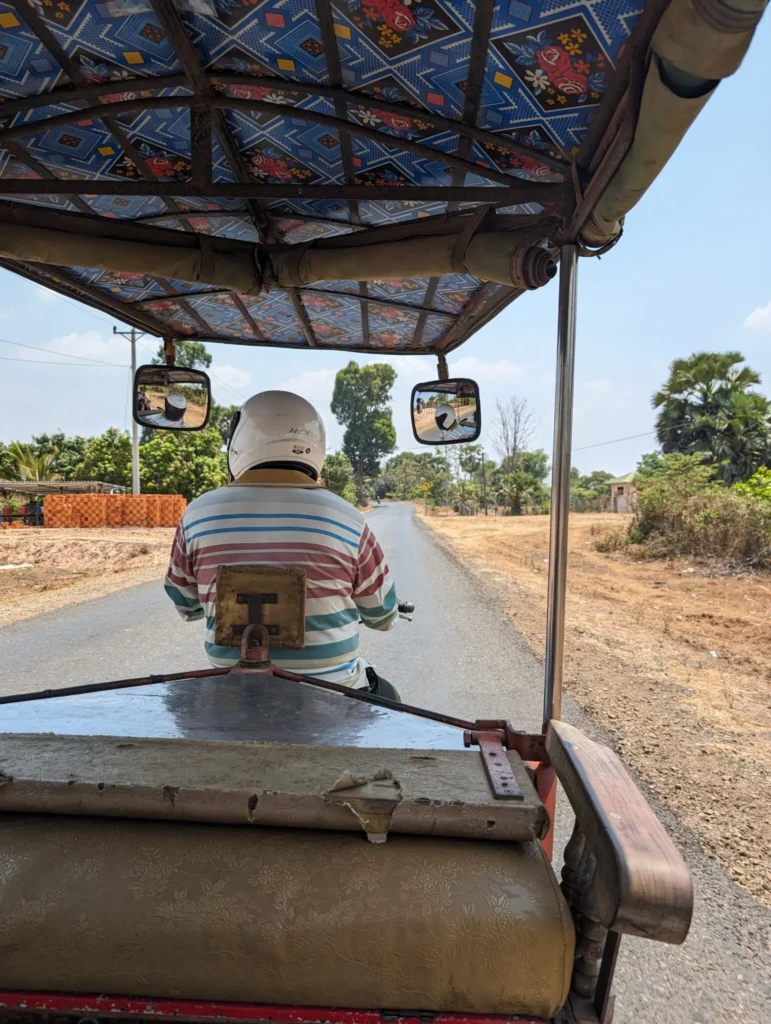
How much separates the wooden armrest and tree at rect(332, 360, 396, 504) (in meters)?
45.0

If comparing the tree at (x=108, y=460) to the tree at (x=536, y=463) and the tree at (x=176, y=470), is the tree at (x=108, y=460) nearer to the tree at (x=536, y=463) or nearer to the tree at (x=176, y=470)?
the tree at (x=176, y=470)

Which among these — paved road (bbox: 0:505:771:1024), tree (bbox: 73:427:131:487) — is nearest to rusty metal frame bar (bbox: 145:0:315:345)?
paved road (bbox: 0:505:771:1024)

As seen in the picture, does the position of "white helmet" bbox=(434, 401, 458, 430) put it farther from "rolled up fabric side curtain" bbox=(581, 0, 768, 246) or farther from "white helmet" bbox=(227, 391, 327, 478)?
"rolled up fabric side curtain" bbox=(581, 0, 768, 246)

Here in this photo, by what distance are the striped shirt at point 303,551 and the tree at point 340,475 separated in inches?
1640

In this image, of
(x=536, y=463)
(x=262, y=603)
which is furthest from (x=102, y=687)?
(x=536, y=463)

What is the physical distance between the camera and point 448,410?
3127 millimetres

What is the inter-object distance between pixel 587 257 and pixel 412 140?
675mm

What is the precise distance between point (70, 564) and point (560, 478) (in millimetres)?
16233

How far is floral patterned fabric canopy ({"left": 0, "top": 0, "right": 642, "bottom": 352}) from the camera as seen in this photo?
5.40 ft

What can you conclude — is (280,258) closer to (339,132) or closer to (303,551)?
(339,132)

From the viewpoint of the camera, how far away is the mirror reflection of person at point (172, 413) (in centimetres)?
341

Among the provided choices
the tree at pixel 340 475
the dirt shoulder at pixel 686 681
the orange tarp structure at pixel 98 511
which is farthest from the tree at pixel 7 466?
the dirt shoulder at pixel 686 681

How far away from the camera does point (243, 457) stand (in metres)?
2.59

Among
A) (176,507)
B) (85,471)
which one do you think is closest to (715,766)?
(176,507)
